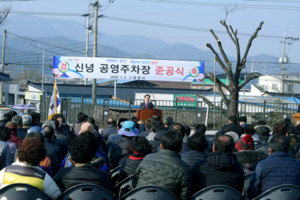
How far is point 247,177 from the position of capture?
4.42 m

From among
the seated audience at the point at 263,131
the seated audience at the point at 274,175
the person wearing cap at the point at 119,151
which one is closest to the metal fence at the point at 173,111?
the seated audience at the point at 263,131

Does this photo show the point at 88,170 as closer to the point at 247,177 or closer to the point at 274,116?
the point at 247,177

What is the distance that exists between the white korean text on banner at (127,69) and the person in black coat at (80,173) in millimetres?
11538

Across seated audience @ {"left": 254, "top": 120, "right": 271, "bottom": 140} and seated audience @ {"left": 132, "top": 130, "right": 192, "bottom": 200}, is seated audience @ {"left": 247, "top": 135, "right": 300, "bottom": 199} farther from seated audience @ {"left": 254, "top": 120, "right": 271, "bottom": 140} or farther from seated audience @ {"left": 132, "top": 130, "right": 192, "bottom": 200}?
seated audience @ {"left": 254, "top": 120, "right": 271, "bottom": 140}

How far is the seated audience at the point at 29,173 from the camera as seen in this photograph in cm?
339

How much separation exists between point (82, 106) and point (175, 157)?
1099 centimetres

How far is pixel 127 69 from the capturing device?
1542 cm

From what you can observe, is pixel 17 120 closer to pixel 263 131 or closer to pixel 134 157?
pixel 134 157

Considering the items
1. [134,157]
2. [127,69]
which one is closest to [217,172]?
[134,157]

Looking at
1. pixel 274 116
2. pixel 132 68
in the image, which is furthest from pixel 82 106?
pixel 274 116

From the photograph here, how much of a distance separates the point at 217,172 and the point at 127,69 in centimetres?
1194

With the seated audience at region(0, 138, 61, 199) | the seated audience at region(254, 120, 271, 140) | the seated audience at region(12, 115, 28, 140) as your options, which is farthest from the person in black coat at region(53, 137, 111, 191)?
the seated audience at region(254, 120, 271, 140)

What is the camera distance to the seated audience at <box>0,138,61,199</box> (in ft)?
11.1

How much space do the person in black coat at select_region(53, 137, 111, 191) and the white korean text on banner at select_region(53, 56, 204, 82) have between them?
37.9ft
